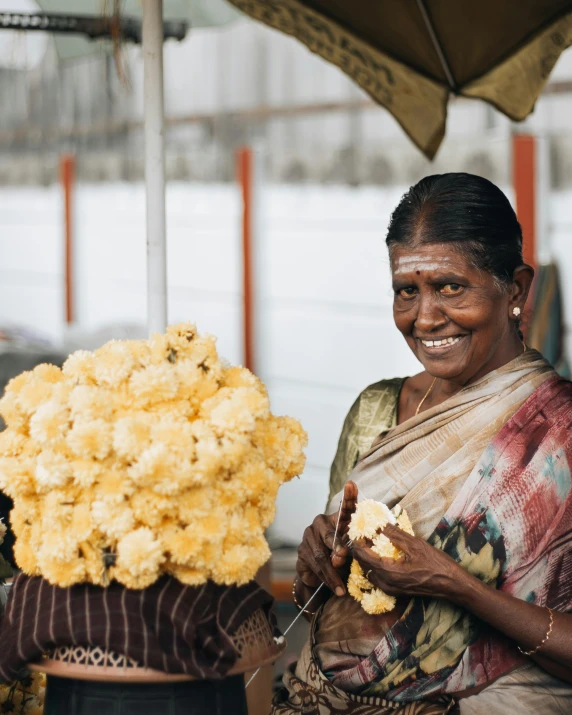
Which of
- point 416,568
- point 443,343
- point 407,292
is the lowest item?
point 416,568

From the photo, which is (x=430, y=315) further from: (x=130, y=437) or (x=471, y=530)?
(x=130, y=437)

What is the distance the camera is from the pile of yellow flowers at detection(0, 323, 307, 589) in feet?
5.57

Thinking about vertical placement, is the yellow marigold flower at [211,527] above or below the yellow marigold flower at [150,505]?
below

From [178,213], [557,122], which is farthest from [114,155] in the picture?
[557,122]

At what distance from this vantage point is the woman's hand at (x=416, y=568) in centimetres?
209

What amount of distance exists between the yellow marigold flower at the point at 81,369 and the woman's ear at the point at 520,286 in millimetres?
1016

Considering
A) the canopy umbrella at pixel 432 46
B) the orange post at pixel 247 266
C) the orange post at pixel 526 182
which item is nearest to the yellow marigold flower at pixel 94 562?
the canopy umbrella at pixel 432 46

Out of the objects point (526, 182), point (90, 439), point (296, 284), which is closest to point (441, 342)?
point (90, 439)

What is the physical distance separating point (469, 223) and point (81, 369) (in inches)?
37.4

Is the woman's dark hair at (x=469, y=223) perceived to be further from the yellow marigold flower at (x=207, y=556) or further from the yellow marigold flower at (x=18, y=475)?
the yellow marigold flower at (x=18, y=475)

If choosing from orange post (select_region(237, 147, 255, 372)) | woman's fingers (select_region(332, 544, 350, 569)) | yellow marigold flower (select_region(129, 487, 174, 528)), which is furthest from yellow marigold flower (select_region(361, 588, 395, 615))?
orange post (select_region(237, 147, 255, 372))

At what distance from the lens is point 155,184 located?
2.52m

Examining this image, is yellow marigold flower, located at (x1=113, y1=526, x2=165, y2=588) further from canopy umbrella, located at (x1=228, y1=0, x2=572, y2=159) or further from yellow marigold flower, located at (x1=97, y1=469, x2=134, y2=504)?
canopy umbrella, located at (x1=228, y1=0, x2=572, y2=159)

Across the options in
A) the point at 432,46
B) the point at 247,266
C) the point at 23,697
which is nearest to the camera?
the point at 23,697
